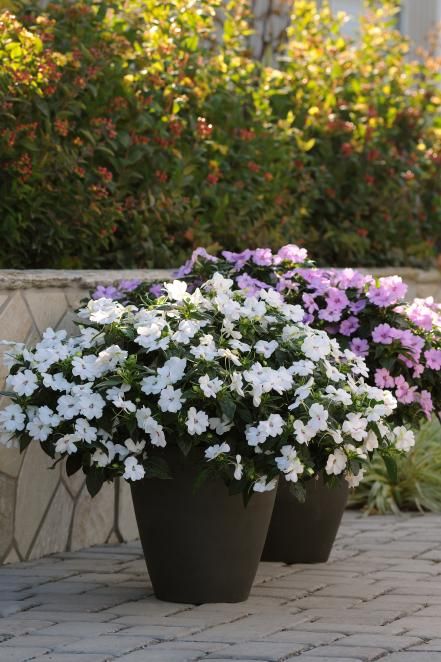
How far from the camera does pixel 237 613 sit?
13.7ft

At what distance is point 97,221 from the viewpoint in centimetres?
573

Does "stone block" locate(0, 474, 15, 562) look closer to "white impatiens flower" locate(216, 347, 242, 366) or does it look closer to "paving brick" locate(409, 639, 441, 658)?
"white impatiens flower" locate(216, 347, 242, 366)

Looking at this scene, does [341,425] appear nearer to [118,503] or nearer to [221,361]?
[221,361]

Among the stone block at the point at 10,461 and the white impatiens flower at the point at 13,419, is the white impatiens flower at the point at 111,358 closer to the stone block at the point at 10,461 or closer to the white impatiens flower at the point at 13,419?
the white impatiens flower at the point at 13,419

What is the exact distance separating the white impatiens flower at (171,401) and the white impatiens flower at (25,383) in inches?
17.8

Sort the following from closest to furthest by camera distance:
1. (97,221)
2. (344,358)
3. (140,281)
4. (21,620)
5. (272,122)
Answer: (21,620), (344,358), (140,281), (97,221), (272,122)

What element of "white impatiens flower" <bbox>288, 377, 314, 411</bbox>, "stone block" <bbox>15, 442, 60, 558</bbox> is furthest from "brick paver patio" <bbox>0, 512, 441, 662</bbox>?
"white impatiens flower" <bbox>288, 377, 314, 411</bbox>

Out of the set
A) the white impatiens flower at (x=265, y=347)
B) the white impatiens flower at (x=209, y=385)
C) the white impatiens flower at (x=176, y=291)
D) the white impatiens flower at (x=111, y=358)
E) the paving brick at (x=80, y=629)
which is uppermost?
the white impatiens flower at (x=176, y=291)

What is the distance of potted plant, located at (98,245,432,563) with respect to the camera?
16.2 ft

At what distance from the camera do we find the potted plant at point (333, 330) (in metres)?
4.93

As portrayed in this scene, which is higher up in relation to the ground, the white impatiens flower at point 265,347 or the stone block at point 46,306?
the stone block at point 46,306

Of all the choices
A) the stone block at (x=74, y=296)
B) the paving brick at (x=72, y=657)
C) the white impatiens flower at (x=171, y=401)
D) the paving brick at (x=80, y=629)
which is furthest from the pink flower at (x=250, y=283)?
the paving brick at (x=72, y=657)

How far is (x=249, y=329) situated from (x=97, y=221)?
63.8 inches

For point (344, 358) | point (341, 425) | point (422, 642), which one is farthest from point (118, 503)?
point (422, 642)
